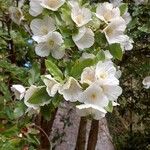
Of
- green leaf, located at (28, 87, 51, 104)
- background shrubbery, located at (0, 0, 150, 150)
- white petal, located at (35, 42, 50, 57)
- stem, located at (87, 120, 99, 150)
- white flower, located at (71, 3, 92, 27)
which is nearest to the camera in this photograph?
green leaf, located at (28, 87, 51, 104)

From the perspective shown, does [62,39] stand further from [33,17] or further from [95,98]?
[95,98]

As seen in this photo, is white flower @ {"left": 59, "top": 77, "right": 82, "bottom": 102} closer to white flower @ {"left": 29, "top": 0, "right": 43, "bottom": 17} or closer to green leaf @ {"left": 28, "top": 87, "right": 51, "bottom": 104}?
green leaf @ {"left": 28, "top": 87, "right": 51, "bottom": 104}

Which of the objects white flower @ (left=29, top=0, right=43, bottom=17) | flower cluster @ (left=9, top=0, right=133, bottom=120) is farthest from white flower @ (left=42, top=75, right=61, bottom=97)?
white flower @ (left=29, top=0, right=43, bottom=17)

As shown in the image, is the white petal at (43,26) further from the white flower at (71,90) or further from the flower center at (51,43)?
the white flower at (71,90)

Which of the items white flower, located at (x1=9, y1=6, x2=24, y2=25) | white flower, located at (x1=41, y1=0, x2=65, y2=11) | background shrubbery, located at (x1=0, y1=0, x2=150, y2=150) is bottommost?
background shrubbery, located at (x1=0, y1=0, x2=150, y2=150)

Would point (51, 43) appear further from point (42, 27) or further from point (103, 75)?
point (103, 75)

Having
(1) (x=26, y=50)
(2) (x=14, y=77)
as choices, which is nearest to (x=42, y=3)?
(2) (x=14, y=77)

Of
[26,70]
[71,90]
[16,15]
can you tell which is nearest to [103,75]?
[71,90]
